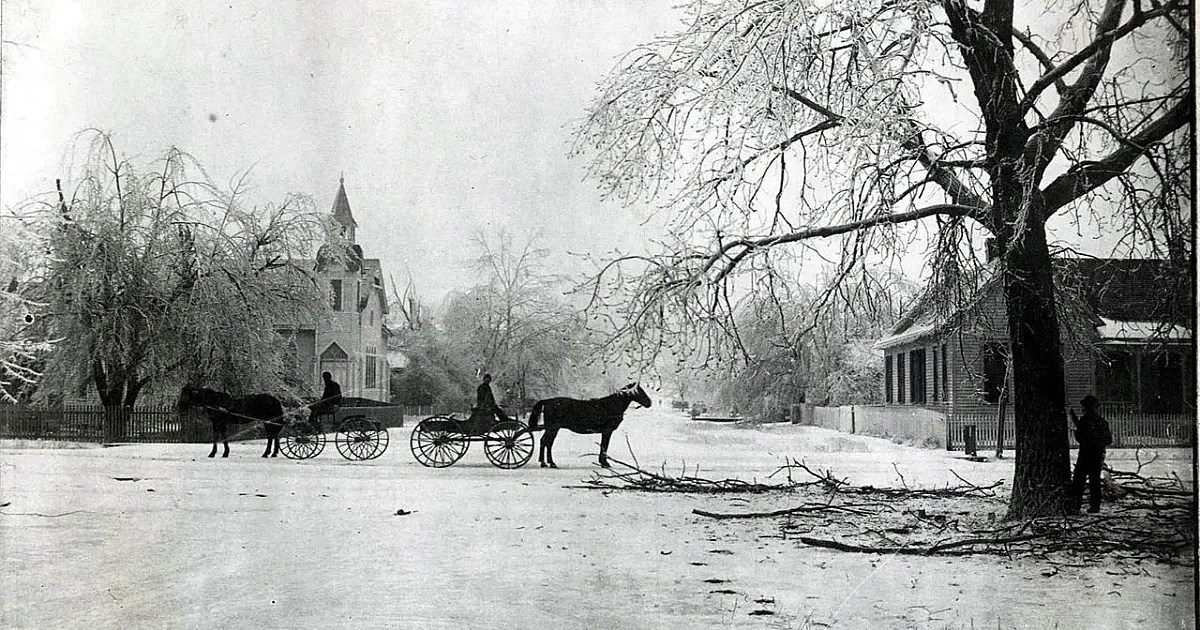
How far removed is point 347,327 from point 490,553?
100 cm

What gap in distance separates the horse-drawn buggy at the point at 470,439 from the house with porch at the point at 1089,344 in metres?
1.34

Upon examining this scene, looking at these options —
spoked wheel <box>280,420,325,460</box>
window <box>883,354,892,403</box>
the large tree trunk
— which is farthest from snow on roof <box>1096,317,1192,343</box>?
spoked wheel <box>280,420,325,460</box>

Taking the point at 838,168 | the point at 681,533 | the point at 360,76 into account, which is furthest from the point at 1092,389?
the point at 360,76

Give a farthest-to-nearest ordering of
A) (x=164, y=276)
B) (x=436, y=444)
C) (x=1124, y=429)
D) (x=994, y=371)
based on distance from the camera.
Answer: (x=164, y=276) → (x=436, y=444) → (x=994, y=371) → (x=1124, y=429)

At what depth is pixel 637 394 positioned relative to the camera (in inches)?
127

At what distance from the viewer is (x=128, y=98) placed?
3.57 m

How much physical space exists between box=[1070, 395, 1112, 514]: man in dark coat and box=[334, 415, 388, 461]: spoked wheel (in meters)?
2.49

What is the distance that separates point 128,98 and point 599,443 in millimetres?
2309

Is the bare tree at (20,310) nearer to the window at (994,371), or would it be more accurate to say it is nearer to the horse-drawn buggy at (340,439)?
the horse-drawn buggy at (340,439)

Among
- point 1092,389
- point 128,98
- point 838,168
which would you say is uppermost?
point 128,98

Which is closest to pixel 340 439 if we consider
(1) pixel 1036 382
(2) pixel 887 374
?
(2) pixel 887 374

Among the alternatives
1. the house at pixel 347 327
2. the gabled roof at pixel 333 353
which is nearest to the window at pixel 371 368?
the house at pixel 347 327

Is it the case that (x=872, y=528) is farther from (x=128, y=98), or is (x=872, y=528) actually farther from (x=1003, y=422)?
(x=128, y=98)

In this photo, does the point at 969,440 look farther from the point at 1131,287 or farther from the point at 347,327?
the point at 347,327
